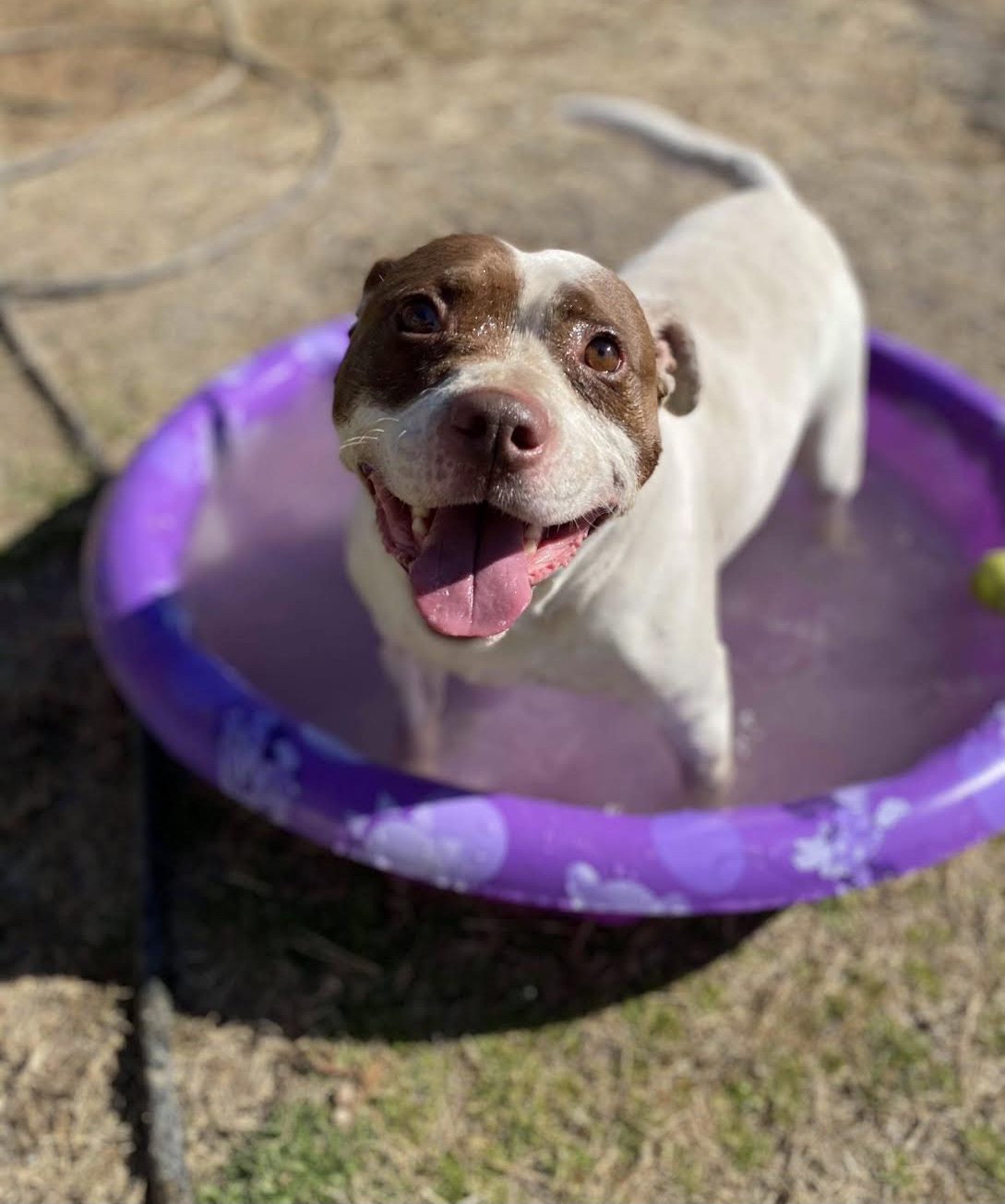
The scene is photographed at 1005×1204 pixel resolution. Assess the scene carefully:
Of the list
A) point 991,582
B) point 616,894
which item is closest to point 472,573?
point 616,894

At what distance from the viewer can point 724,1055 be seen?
2.98m

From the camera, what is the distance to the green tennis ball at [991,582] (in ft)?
11.7

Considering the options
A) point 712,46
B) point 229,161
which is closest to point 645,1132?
point 229,161

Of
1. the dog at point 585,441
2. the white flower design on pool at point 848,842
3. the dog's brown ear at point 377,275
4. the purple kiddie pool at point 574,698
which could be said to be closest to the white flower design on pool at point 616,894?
the purple kiddie pool at point 574,698

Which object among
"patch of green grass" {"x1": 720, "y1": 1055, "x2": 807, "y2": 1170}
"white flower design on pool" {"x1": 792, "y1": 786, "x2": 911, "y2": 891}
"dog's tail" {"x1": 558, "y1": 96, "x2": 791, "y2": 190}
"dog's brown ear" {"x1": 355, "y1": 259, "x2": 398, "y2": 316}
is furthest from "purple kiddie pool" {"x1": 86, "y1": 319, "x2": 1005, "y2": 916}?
"dog's brown ear" {"x1": 355, "y1": 259, "x2": 398, "y2": 316}

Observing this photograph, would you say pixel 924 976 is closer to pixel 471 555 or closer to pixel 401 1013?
pixel 401 1013

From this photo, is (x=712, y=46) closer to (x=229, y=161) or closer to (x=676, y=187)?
(x=676, y=187)

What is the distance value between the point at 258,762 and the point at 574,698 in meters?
1.10

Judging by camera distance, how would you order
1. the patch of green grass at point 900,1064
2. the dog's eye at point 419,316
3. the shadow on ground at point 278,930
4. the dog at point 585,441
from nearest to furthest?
1. the dog at point 585,441
2. the dog's eye at point 419,316
3. the patch of green grass at point 900,1064
4. the shadow on ground at point 278,930

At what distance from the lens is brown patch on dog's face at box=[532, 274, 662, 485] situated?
87.4 inches

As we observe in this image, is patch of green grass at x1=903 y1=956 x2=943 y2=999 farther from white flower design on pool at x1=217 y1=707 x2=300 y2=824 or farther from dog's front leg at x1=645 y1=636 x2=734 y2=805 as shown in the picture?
white flower design on pool at x1=217 y1=707 x2=300 y2=824

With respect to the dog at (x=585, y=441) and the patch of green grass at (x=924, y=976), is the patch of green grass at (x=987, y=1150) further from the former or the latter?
the dog at (x=585, y=441)

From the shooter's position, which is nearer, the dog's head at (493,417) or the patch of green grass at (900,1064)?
the dog's head at (493,417)

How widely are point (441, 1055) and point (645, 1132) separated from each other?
52 centimetres
